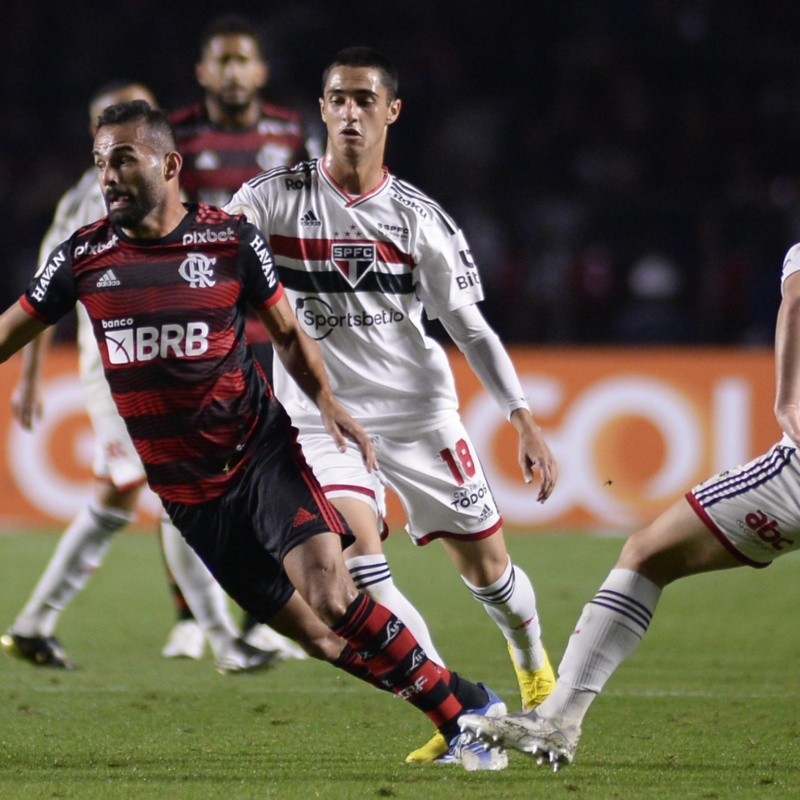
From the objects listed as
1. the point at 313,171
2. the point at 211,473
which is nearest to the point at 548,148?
the point at 313,171

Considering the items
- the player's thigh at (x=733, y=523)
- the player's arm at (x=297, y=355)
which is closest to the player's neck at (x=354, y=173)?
the player's arm at (x=297, y=355)

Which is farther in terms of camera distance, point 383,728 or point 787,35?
point 787,35

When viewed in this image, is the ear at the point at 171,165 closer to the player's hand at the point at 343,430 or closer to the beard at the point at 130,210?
the beard at the point at 130,210

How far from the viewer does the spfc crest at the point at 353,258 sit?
5199 mm

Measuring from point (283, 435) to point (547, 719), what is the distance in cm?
110

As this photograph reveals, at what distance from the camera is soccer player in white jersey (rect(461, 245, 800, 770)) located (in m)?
4.25

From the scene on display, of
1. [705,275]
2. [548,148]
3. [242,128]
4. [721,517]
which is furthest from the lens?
[548,148]

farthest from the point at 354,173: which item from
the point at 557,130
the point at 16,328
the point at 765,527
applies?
the point at 557,130

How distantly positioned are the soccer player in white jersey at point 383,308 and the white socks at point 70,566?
1.92m

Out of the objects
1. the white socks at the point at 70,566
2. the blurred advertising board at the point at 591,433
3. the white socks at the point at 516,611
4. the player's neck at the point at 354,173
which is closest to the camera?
the player's neck at the point at 354,173

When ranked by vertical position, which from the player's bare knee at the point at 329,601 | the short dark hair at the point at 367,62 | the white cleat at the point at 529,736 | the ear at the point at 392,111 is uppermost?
the short dark hair at the point at 367,62

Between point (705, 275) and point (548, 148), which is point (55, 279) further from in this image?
point (548, 148)

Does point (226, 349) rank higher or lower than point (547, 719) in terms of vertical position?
higher

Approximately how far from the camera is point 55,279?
14.9 ft
